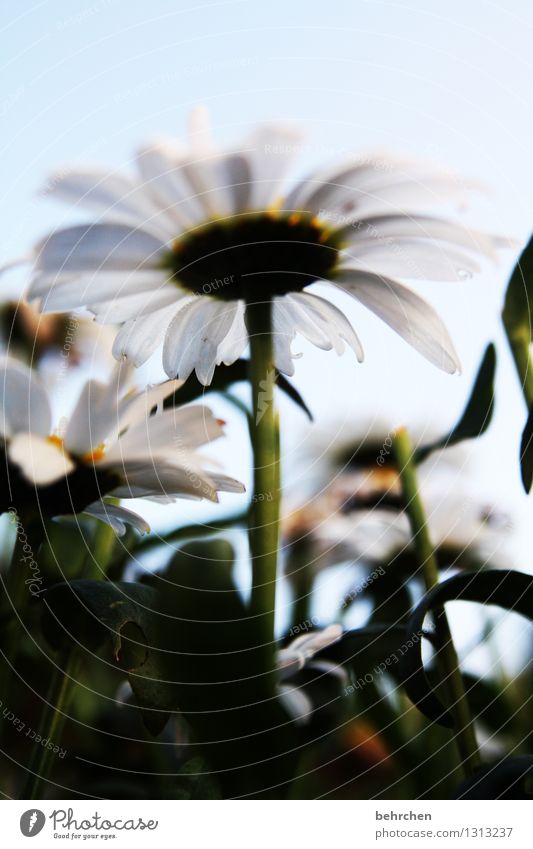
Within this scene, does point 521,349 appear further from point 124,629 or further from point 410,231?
point 124,629

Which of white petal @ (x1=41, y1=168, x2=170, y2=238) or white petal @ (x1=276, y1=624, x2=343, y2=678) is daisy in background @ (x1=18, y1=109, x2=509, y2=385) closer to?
white petal @ (x1=41, y1=168, x2=170, y2=238)

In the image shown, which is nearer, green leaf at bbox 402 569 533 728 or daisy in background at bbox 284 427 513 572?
green leaf at bbox 402 569 533 728

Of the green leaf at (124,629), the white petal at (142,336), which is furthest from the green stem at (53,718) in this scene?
the white petal at (142,336)

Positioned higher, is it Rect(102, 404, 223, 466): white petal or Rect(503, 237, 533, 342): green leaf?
Rect(503, 237, 533, 342): green leaf

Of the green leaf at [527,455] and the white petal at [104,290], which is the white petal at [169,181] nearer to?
the white petal at [104,290]

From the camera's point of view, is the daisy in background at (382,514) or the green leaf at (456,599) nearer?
the green leaf at (456,599)

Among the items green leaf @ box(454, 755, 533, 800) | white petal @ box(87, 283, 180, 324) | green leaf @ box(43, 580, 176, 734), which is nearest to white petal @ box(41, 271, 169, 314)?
white petal @ box(87, 283, 180, 324)

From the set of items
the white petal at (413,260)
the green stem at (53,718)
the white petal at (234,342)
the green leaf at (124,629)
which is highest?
the white petal at (413,260)

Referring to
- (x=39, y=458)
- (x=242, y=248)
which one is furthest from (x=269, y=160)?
(x=39, y=458)

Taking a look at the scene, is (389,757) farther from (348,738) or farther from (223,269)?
(223,269)

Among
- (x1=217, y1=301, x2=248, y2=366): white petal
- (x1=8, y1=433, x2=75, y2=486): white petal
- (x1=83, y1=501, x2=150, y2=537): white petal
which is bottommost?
(x1=83, y1=501, x2=150, y2=537): white petal
